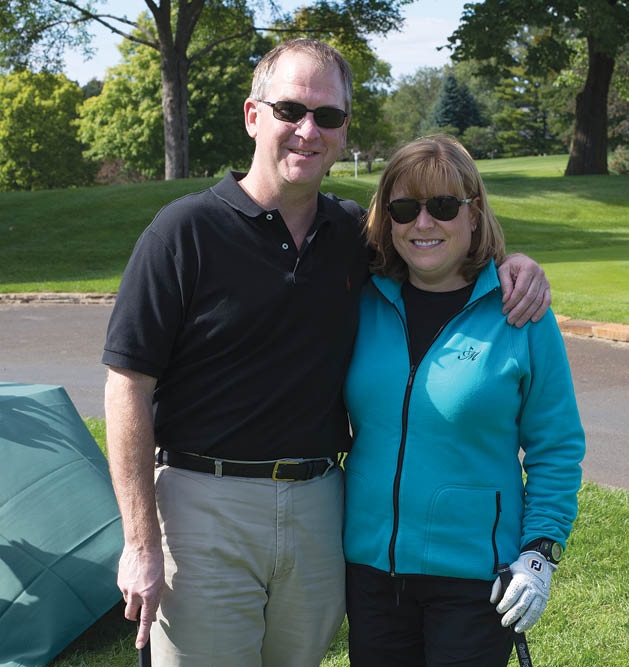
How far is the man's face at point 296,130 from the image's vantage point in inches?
100

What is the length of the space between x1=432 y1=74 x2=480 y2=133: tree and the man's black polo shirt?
263 ft

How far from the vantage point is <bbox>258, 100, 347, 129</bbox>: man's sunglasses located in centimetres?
256

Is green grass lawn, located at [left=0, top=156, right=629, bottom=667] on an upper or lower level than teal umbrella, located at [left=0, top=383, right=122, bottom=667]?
lower

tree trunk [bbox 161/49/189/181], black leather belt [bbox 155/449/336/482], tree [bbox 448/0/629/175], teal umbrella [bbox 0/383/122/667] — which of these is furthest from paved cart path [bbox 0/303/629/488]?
tree [bbox 448/0/629/175]

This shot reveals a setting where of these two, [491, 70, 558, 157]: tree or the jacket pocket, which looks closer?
the jacket pocket

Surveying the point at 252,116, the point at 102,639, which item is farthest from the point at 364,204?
the point at 252,116

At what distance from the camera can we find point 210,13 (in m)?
31.4

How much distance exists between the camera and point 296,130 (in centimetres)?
256

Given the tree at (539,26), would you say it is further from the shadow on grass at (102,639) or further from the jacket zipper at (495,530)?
the jacket zipper at (495,530)

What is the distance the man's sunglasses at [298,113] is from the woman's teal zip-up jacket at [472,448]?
0.68 m

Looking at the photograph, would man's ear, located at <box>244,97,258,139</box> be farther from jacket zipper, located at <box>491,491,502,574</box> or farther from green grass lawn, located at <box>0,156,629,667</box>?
green grass lawn, located at <box>0,156,629,667</box>

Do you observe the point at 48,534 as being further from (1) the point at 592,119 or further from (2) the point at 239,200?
(1) the point at 592,119

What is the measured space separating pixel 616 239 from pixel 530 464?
20267 mm

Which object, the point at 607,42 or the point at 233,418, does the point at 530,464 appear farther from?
the point at 607,42
